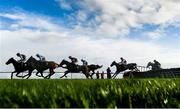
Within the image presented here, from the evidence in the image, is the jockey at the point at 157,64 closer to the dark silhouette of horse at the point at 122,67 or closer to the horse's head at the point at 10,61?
the dark silhouette of horse at the point at 122,67

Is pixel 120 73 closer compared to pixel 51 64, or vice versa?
pixel 51 64

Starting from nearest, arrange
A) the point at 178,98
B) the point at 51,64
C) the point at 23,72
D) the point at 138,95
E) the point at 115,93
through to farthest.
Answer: the point at 115,93
the point at 138,95
the point at 178,98
the point at 23,72
the point at 51,64

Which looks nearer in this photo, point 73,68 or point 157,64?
point 73,68

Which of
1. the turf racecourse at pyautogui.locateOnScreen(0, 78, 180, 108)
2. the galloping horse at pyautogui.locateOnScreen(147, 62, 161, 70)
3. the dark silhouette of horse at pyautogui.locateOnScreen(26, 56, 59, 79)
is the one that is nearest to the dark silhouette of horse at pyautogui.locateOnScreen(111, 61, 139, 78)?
the galloping horse at pyautogui.locateOnScreen(147, 62, 161, 70)

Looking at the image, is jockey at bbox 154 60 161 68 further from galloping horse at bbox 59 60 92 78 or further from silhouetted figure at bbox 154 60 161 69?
galloping horse at bbox 59 60 92 78

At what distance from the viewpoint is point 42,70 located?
39594mm

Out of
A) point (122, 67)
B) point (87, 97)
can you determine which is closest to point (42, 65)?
point (122, 67)

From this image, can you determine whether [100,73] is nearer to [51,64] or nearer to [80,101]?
[51,64]

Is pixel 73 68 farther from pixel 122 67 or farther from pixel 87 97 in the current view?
pixel 87 97

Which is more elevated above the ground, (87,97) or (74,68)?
(74,68)

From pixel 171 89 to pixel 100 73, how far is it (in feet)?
128

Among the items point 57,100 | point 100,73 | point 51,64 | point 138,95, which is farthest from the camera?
point 100,73

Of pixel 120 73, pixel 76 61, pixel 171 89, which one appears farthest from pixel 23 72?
pixel 171 89

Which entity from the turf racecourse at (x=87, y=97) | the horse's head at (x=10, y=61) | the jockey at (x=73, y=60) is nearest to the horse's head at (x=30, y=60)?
the horse's head at (x=10, y=61)
